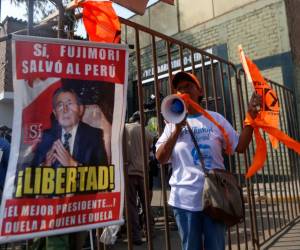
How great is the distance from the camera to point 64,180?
77.1 inches

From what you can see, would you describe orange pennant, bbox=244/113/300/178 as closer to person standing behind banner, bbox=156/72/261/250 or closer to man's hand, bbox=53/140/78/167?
person standing behind banner, bbox=156/72/261/250

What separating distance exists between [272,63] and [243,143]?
642cm

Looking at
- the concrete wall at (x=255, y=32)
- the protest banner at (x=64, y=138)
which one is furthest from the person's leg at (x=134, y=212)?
the concrete wall at (x=255, y=32)

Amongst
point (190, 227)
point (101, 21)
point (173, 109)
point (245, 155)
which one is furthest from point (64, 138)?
point (245, 155)

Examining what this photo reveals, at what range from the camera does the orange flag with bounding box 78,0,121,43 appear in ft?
7.73

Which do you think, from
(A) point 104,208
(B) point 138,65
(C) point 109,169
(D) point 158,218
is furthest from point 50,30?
(D) point 158,218

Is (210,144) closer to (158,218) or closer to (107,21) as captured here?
(107,21)

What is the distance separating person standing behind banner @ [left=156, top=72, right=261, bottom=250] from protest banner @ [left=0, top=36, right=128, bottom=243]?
51 cm

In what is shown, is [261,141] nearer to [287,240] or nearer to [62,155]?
[62,155]

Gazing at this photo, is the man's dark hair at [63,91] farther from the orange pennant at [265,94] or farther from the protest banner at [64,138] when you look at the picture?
the orange pennant at [265,94]

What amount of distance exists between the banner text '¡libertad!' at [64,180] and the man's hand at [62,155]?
0.03 m

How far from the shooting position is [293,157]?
640cm

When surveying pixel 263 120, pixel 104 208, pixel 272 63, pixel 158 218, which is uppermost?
pixel 272 63

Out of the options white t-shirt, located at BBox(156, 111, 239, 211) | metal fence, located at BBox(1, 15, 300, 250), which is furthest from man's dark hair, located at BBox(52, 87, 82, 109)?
white t-shirt, located at BBox(156, 111, 239, 211)
